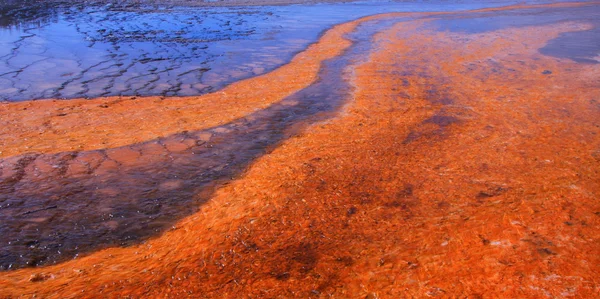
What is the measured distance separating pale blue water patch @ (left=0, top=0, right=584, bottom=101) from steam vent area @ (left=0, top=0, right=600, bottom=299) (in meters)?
0.08

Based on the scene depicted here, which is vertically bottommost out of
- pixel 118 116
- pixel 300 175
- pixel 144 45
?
pixel 300 175

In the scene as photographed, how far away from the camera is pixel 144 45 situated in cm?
946

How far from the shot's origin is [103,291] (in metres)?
2.49

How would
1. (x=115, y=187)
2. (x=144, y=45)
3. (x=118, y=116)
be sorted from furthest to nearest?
(x=144, y=45) → (x=118, y=116) → (x=115, y=187)

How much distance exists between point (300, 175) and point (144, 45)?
272 inches

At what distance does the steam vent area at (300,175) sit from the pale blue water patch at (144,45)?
8cm

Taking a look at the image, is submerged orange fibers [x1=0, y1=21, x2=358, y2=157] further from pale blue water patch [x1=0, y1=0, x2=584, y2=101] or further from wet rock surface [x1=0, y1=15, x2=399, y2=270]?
pale blue water patch [x1=0, y1=0, x2=584, y2=101]

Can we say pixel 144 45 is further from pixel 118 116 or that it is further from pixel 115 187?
pixel 115 187

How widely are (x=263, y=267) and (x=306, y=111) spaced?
3.06 metres

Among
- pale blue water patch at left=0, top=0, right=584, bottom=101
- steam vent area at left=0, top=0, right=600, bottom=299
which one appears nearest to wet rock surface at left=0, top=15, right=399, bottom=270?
steam vent area at left=0, top=0, right=600, bottom=299

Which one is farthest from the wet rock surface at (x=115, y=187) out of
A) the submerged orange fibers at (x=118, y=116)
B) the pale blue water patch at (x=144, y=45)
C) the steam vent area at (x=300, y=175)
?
the pale blue water patch at (x=144, y=45)

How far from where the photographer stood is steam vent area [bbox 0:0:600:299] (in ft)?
8.48

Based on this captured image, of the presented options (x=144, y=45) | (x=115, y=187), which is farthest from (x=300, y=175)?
(x=144, y=45)

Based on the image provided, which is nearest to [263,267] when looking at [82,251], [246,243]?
[246,243]
